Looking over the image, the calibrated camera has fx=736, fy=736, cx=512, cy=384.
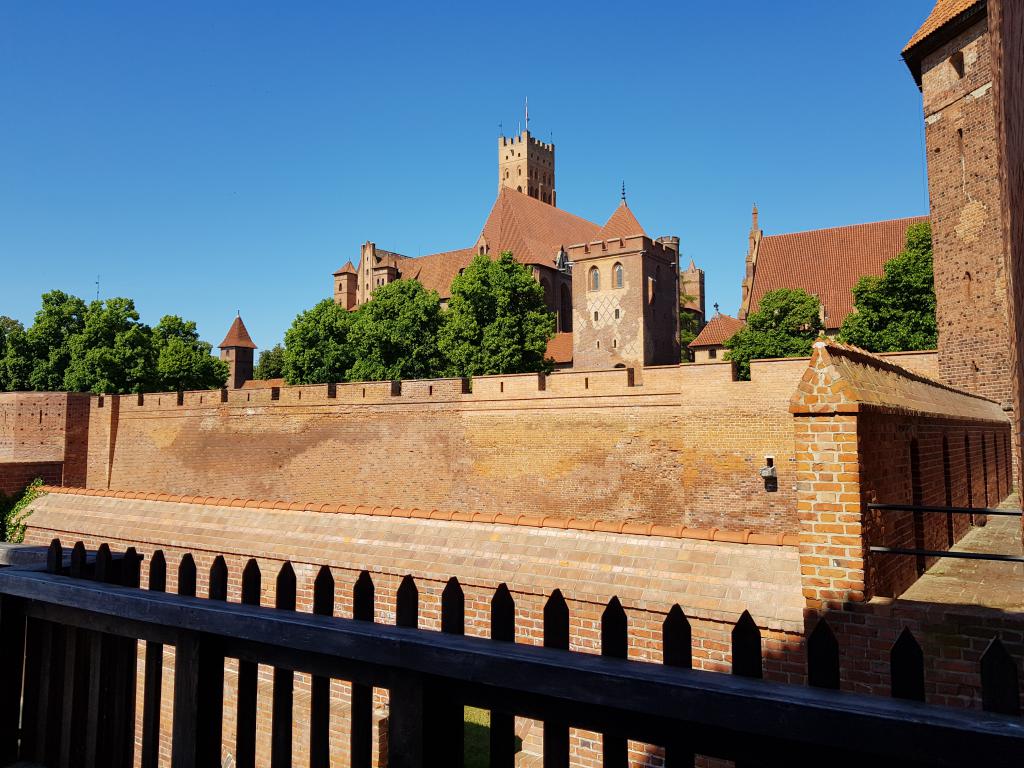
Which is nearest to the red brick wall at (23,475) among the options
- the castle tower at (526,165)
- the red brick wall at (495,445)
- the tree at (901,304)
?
the red brick wall at (495,445)

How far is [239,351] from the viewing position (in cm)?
5991

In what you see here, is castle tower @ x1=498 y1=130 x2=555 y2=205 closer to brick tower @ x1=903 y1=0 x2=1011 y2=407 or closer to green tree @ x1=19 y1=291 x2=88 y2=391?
green tree @ x1=19 y1=291 x2=88 y2=391

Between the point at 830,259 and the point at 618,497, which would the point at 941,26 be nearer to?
the point at 618,497

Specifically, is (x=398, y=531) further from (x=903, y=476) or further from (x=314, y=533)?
(x=903, y=476)

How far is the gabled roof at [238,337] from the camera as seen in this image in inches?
2360

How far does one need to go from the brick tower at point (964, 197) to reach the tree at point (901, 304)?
4636 mm

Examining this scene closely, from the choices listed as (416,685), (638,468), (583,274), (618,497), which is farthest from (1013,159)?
(583,274)

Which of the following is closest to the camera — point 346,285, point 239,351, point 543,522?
point 543,522

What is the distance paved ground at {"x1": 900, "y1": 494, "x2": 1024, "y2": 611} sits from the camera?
5.51 meters

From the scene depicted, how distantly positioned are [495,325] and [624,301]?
7.96 m

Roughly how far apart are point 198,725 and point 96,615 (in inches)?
20.8

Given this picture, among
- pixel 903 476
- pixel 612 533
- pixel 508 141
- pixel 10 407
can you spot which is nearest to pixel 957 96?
pixel 903 476

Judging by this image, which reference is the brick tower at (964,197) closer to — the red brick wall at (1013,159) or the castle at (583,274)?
the castle at (583,274)

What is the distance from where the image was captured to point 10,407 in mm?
24781
